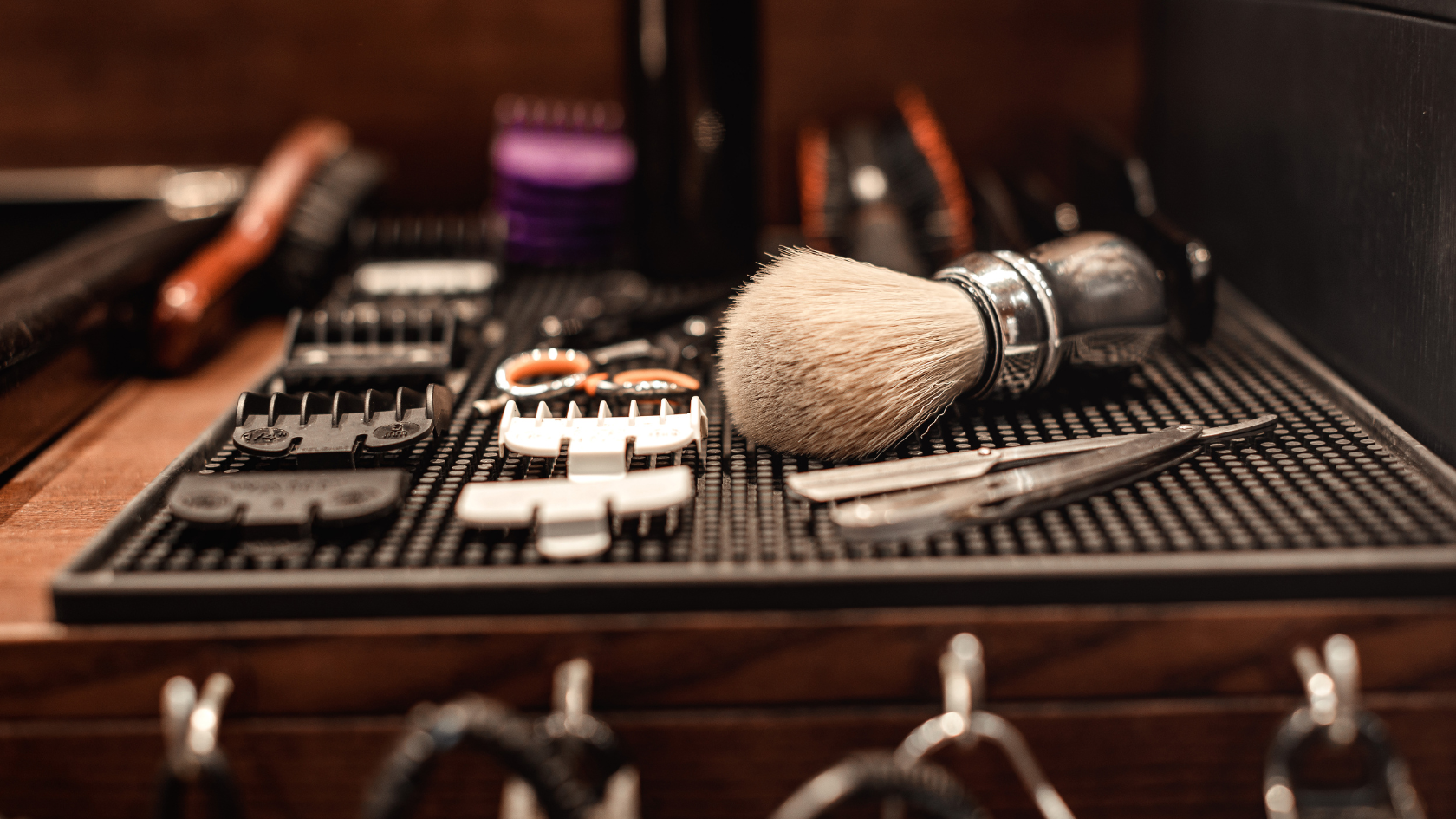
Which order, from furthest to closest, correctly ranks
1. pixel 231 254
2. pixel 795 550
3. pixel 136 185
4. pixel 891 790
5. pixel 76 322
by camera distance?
1. pixel 136 185
2. pixel 231 254
3. pixel 76 322
4. pixel 795 550
5. pixel 891 790

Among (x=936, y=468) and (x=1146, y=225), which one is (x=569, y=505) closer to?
(x=936, y=468)

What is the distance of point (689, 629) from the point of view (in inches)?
19.7

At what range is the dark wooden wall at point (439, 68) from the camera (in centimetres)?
121

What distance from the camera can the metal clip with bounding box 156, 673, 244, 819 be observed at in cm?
46

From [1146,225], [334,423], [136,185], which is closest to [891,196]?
[1146,225]

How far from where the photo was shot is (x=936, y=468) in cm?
59

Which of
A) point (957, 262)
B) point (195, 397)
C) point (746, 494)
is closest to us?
point (746, 494)

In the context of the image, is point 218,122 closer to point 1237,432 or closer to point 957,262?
point 957,262

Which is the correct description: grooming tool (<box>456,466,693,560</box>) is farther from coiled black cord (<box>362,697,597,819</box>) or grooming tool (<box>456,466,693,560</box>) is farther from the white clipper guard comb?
coiled black cord (<box>362,697,597,819</box>)

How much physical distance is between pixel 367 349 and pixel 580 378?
0.59 feet

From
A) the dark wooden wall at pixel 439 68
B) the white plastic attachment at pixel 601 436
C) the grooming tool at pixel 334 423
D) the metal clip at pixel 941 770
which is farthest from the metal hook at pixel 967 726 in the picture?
the dark wooden wall at pixel 439 68

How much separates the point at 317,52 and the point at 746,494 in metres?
0.92

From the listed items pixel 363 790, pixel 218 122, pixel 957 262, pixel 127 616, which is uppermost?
pixel 218 122

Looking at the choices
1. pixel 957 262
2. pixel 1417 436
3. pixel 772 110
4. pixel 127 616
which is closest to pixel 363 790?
pixel 127 616
